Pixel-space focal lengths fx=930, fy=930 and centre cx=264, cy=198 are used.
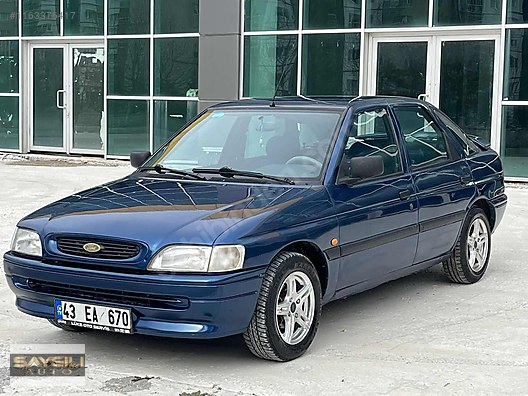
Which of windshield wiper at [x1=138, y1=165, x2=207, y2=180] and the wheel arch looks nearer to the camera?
the wheel arch

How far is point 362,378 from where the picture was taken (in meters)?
5.31

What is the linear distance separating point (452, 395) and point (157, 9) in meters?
14.8

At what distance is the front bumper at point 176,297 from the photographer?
16.7ft

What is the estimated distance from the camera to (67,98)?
20312 mm

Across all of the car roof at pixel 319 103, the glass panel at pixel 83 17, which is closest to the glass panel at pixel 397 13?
the glass panel at pixel 83 17

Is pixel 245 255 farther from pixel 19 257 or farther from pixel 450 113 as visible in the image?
pixel 450 113

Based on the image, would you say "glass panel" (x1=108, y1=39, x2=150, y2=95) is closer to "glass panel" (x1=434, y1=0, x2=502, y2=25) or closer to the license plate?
"glass panel" (x1=434, y1=0, x2=502, y2=25)

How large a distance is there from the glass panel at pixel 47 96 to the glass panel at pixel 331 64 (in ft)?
20.7

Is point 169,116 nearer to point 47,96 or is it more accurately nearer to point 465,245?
point 47,96

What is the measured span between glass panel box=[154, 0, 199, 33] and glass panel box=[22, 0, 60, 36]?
2.78m

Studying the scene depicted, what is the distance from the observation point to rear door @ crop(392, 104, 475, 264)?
7.01 m

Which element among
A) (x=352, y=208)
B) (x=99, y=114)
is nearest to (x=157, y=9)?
(x=99, y=114)

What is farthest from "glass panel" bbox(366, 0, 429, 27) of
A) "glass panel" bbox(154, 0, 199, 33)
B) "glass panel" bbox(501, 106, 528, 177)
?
"glass panel" bbox(154, 0, 199, 33)

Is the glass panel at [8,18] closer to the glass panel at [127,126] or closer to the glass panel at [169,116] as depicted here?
the glass panel at [127,126]
